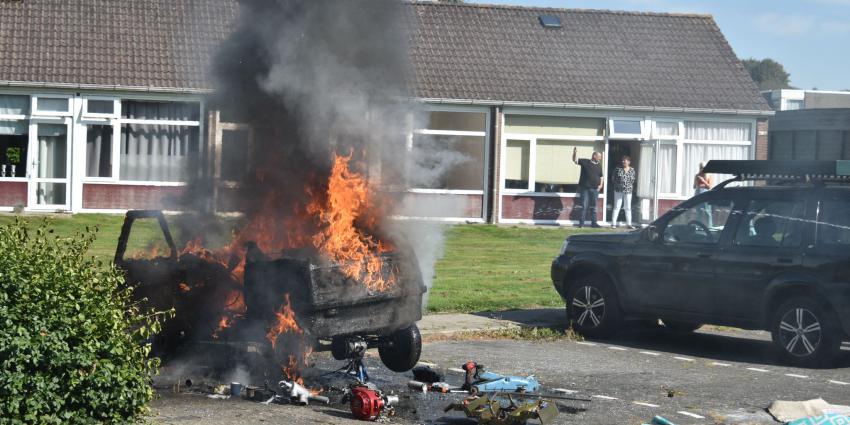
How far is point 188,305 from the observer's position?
10312 mm

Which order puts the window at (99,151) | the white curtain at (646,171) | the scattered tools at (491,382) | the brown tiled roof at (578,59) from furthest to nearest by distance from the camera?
1. the white curtain at (646,171)
2. the brown tiled roof at (578,59)
3. the window at (99,151)
4. the scattered tools at (491,382)

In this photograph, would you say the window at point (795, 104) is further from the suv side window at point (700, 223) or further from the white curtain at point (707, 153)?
the suv side window at point (700, 223)

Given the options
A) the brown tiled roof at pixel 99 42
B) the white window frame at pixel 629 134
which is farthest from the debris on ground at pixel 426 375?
the white window frame at pixel 629 134

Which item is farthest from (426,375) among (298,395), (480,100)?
(480,100)

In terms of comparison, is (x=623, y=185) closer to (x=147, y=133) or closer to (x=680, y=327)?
(x=147, y=133)

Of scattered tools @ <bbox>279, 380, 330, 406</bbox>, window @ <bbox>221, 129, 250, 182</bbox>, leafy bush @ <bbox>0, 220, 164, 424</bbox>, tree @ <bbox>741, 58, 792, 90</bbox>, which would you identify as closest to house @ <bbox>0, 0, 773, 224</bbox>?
window @ <bbox>221, 129, 250, 182</bbox>

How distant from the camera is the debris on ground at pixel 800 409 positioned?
938 cm

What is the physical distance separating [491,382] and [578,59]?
22.1 metres

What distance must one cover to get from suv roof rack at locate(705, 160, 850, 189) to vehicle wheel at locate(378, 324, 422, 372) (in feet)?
13.9

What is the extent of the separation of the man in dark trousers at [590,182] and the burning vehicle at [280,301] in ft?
61.3

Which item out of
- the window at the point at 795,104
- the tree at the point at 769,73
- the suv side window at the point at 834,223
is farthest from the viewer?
the tree at the point at 769,73

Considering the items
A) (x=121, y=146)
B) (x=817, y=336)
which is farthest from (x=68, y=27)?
(x=817, y=336)

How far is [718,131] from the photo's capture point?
1233 inches

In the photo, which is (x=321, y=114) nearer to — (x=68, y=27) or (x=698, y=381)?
(x=698, y=381)
